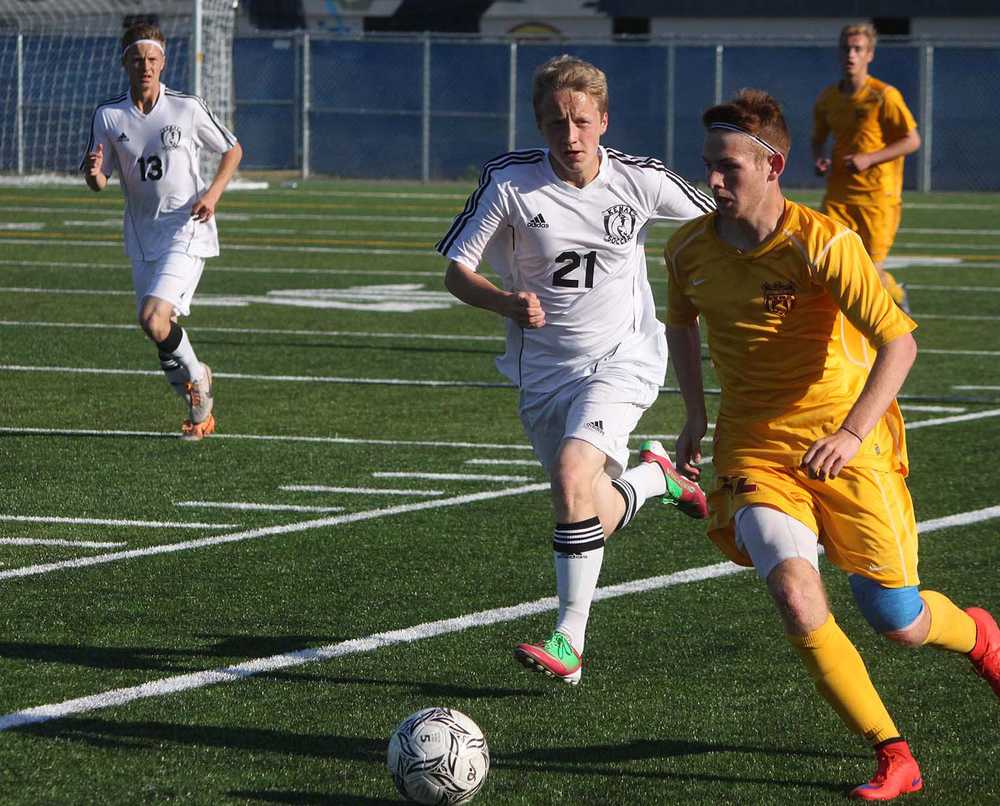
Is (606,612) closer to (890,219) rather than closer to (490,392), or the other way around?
(490,392)

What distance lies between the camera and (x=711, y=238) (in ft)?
16.6

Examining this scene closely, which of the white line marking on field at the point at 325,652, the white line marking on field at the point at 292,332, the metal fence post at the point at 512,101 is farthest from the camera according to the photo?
the metal fence post at the point at 512,101

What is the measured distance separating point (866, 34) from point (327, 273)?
786 cm

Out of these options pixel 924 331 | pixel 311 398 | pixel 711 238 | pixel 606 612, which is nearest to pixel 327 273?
pixel 924 331

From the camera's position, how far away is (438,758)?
4.50 metres

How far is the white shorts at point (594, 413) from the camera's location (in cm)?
607

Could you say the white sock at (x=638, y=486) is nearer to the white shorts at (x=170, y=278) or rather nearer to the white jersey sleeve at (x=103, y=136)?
the white shorts at (x=170, y=278)

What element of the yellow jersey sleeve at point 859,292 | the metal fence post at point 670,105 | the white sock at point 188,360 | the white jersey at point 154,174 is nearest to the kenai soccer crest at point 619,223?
the yellow jersey sleeve at point 859,292

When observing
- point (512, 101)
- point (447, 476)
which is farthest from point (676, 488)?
point (512, 101)

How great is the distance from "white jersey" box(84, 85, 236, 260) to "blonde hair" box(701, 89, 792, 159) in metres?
5.97

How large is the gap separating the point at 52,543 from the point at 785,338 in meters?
3.64

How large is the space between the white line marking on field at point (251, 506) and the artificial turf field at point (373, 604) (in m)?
0.02

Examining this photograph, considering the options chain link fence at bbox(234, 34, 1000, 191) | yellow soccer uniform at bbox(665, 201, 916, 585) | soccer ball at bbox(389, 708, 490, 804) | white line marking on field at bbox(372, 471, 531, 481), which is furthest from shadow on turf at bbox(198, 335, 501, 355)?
chain link fence at bbox(234, 34, 1000, 191)

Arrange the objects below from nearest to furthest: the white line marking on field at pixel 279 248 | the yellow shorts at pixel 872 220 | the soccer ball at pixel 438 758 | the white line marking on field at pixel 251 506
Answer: the soccer ball at pixel 438 758 → the white line marking on field at pixel 251 506 → the yellow shorts at pixel 872 220 → the white line marking on field at pixel 279 248
